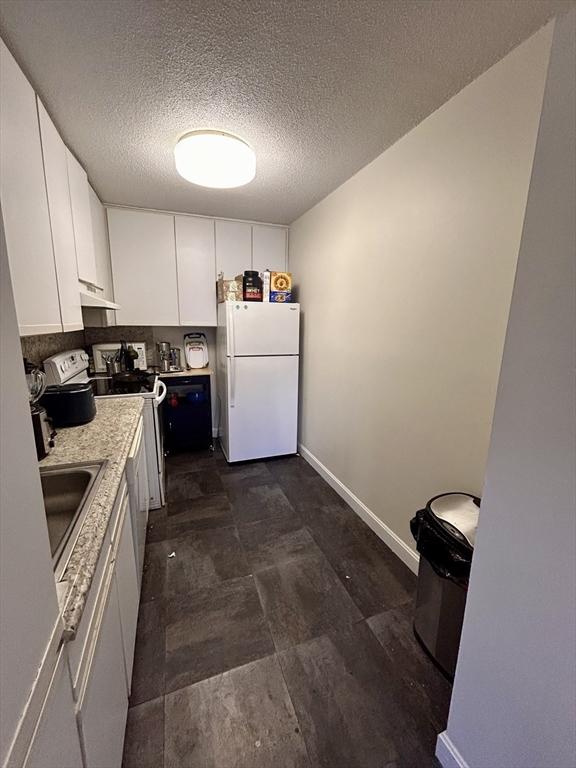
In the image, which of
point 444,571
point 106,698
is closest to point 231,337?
point 444,571

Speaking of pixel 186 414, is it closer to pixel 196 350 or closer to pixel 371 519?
pixel 196 350

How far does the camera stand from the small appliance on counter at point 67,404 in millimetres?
1665

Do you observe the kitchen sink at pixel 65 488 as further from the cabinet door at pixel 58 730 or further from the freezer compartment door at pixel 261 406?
the freezer compartment door at pixel 261 406

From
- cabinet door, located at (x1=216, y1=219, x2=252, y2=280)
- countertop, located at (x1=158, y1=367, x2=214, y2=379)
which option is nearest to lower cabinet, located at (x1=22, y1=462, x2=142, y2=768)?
countertop, located at (x1=158, y1=367, x2=214, y2=379)

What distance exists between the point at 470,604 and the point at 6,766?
Result: 1.08 meters

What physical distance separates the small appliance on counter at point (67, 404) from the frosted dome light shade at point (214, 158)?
1.33 meters

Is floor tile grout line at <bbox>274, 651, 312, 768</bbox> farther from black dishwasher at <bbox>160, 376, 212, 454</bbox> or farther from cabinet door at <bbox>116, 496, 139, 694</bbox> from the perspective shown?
black dishwasher at <bbox>160, 376, 212, 454</bbox>

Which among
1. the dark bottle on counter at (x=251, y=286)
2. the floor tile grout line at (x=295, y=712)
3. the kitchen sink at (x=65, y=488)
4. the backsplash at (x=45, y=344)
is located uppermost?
the dark bottle on counter at (x=251, y=286)

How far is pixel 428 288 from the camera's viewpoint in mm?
1690

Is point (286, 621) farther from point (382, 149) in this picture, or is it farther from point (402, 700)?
point (382, 149)

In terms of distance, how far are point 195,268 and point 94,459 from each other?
234 cm

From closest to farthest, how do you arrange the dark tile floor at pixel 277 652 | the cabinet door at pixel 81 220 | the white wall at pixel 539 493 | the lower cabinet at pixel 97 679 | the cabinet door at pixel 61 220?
the lower cabinet at pixel 97 679 → the white wall at pixel 539 493 → the dark tile floor at pixel 277 652 → the cabinet door at pixel 61 220 → the cabinet door at pixel 81 220

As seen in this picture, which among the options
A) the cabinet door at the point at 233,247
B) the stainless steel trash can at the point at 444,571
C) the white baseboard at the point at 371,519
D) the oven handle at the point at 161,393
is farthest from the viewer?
the cabinet door at the point at 233,247

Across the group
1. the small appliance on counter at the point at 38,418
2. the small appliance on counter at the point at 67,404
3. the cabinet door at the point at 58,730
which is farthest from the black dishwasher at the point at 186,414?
the cabinet door at the point at 58,730
